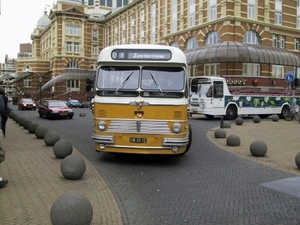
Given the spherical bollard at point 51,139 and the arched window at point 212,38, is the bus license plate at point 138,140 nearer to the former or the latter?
the spherical bollard at point 51,139

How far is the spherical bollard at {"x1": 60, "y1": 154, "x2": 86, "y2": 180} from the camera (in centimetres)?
709

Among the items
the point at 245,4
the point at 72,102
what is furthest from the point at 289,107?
the point at 72,102

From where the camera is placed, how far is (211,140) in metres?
14.0

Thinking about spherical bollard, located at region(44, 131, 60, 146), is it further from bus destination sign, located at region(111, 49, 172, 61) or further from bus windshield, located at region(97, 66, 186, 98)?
bus destination sign, located at region(111, 49, 172, 61)

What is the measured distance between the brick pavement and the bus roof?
295 centimetres

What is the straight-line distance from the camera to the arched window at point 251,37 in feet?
125

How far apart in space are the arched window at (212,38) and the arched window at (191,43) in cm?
204

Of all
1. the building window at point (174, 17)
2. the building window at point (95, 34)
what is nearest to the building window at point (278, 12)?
the building window at point (174, 17)

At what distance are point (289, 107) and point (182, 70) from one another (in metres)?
22.2

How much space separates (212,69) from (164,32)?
12.7m

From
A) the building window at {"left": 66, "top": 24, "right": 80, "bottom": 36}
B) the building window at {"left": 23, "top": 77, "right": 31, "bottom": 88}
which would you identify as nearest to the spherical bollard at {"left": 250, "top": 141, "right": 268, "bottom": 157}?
the building window at {"left": 66, "top": 24, "right": 80, "bottom": 36}

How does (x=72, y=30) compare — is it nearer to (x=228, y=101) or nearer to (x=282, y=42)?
(x=282, y=42)

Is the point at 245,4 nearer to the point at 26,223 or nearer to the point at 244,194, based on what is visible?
the point at 244,194

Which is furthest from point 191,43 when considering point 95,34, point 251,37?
point 95,34
